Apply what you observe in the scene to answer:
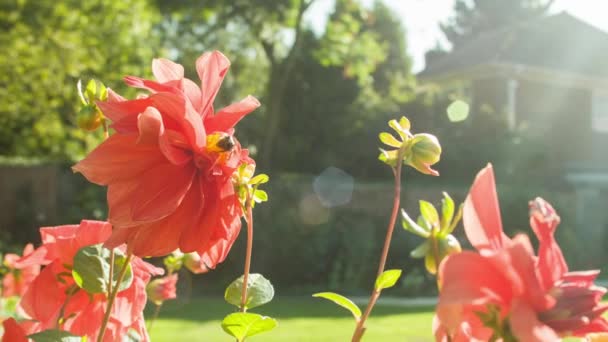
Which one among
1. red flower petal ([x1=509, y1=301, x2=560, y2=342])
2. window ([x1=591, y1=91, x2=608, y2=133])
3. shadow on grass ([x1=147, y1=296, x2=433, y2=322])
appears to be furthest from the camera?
window ([x1=591, y1=91, x2=608, y2=133])

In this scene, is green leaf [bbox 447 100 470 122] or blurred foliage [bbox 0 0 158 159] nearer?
green leaf [bbox 447 100 470 122]

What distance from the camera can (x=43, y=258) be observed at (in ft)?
1.98

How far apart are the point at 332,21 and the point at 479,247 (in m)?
11.4

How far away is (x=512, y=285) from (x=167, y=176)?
20cm

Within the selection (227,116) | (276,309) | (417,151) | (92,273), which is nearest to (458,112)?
(417,151)

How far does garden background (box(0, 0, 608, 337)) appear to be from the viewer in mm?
8594

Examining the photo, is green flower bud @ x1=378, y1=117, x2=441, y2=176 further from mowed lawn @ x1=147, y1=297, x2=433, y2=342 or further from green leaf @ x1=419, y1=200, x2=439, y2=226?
mowed lawn @ x1=147, y1=297, x2=433, y2=342

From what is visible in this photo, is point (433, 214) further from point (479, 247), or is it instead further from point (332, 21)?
point (332, 21)

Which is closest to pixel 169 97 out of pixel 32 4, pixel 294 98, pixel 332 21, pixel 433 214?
pixel 433 214

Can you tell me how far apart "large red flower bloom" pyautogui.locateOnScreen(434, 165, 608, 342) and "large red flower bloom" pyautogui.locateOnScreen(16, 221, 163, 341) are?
0.25 meters

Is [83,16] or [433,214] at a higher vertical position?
[83,16]

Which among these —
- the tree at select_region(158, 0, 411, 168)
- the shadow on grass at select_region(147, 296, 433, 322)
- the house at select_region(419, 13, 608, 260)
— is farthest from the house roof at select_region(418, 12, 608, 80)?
the shadow on grass at select_region(147, 296, 433, 322)

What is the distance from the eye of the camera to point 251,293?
55 cm

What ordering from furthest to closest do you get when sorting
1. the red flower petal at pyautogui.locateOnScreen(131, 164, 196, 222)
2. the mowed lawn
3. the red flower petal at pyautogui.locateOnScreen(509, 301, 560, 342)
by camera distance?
the mowed lawn < the red flower petal at pyautogui.locateOnScreen(131, 164, 196, 222) < the red flower petal at pyautogui.locateOnScreen(509, 301, 560, 342)
